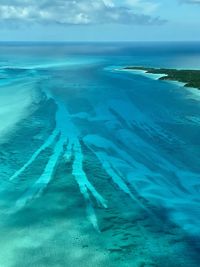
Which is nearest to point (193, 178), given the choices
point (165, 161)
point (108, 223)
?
point (165, 161)

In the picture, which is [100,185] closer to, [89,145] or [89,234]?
[89,234]

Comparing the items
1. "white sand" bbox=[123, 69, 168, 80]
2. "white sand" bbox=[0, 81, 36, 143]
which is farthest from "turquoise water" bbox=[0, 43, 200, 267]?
"white sand" bbox=[123, 69, 168, 80]

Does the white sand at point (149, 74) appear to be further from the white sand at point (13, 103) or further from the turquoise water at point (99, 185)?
the turquoise water at point (99, 185)

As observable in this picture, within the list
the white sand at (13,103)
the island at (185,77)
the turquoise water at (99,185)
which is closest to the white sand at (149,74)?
the island at (185,77)

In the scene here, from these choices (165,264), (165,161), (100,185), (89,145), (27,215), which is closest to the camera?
(165,264)

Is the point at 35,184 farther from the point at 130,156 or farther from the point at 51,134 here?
the point at 51,134

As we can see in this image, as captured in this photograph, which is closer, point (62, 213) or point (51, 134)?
point (62, 213)

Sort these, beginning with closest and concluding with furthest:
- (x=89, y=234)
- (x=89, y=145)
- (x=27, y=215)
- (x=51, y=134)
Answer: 1. (x=89, y=234)
2. (x=27, y=215)
3. (x=89, y=145)
4. (x=51, y=134)
